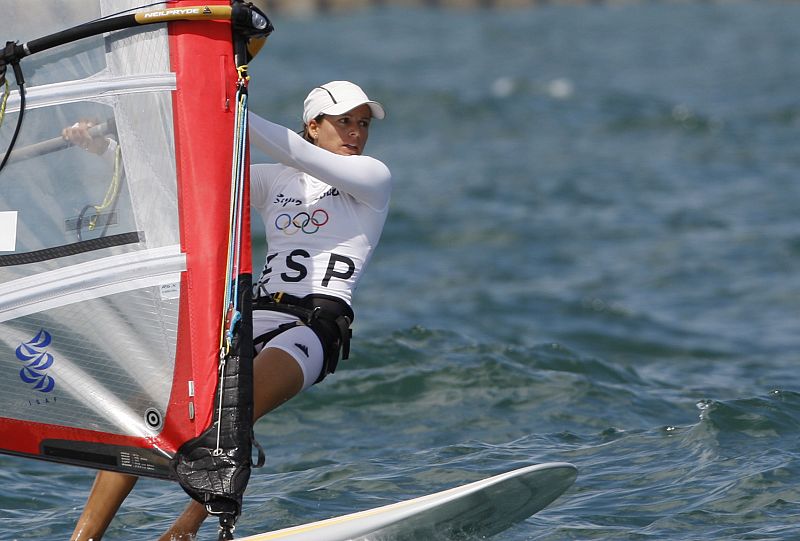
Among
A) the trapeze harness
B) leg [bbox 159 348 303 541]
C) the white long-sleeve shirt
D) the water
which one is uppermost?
the white long-sleeve shirt

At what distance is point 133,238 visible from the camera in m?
4.01

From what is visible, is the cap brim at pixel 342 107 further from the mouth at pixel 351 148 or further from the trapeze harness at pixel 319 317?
the trapeze harness at pixel 319 317

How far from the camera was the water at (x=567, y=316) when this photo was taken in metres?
5.36

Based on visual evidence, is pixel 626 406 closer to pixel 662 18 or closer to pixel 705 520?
pixel 705 520

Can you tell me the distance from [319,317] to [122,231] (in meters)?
0.82

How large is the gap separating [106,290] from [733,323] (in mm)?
7855

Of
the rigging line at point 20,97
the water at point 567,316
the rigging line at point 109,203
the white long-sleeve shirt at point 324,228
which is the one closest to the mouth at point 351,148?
the white long-sleeve shirt at point 324,228

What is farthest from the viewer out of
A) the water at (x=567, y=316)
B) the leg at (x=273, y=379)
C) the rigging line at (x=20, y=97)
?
the water at (x=567, y=316)

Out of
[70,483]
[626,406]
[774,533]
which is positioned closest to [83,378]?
[70,483]

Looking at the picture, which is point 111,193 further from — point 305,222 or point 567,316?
point 567,316

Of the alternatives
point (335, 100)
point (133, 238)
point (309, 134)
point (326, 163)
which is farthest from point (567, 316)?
point (133, 238)

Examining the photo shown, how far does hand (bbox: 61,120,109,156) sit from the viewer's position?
3.97 m

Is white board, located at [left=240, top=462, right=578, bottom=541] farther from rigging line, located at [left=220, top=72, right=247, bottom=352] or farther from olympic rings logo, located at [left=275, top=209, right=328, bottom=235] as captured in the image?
olympic rings logo, located at [left=275, top=209, right=328, bottom=235]

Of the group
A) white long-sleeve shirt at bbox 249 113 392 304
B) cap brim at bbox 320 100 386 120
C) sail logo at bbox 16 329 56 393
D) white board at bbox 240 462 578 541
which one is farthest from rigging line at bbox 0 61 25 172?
white board at bbox 240 462 578 541
